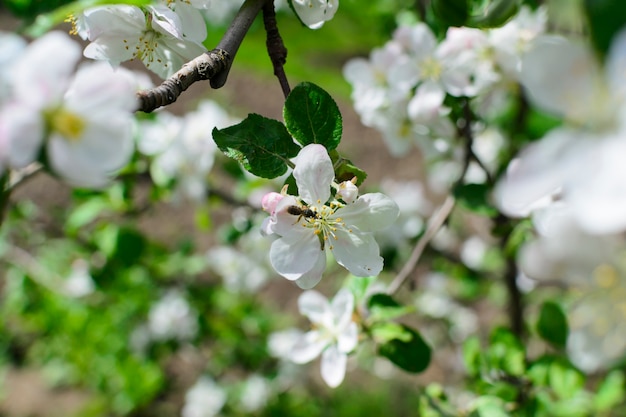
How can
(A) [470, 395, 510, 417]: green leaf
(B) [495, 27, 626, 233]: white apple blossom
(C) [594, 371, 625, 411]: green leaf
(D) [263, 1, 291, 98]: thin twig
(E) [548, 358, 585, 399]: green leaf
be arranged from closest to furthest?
(B) [495, 27, 626, 233]: white apple blossom < (D) [263, 1, 291, 98]: thin twig < (A) [470, 395, 510, 417]: green leaf < (E) [548, 358, 585, 399]: green leaf < (C) [594, 371, 625, 411]: green leaf

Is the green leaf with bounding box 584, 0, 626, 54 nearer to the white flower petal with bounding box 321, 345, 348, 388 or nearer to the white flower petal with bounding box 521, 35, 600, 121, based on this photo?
the white flower petal with bounding box 521, 35, 600, 121

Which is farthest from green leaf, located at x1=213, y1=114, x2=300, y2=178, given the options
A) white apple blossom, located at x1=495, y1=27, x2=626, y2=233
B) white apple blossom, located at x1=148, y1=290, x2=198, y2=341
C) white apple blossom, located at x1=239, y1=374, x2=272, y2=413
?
white apple blossom, located at x1=239, y1=374, x2=272, y2=413

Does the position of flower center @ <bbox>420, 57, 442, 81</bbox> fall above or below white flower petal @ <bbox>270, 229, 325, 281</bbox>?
above

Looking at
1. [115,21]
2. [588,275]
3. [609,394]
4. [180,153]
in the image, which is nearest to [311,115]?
[115,21]

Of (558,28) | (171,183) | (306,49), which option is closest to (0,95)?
(171,183)

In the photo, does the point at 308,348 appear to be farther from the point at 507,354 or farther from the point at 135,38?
the point at 135,38

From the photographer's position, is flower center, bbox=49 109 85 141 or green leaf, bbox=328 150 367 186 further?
green leaf, bbox=328 150 367 186
